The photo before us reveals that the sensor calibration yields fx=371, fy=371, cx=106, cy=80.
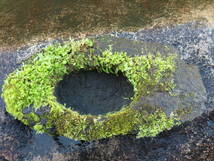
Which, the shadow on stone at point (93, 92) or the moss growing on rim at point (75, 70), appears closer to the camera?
the moss growing on rim at point (75, 70)

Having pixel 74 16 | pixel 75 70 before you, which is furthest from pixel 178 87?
pixel 74 16

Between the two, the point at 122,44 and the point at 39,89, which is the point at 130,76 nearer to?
the point at 122,44

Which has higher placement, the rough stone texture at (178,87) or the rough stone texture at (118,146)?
the rough stone texture at (178,87)

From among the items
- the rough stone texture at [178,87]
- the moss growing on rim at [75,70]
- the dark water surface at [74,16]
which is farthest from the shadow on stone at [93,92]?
Answer: the dark water surface at [74,16]

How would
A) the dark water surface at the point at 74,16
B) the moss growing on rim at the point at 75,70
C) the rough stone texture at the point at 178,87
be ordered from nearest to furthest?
1. the moss growing on rim at the point at 75,70
2. the rough stone texture at the point at 178,87
3. the dark water surface at the point at 74,16

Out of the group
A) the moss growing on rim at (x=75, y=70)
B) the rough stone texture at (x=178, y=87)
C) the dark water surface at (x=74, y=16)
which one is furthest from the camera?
the dark water surface at (x=74, y=16)

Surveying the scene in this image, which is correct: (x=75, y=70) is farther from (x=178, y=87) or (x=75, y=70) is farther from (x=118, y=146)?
(x=178, y=87)

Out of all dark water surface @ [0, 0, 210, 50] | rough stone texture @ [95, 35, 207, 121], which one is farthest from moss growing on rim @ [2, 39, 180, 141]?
dark water surface @ [0, 0, 210, 50]

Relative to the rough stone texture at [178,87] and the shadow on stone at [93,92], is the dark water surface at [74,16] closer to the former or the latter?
the rough stone texture at [178,87]
